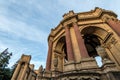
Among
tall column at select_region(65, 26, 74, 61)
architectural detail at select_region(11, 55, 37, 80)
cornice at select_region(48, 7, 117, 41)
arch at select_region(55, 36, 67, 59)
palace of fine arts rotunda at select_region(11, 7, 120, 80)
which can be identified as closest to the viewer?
palace of fine arts rotunda at select_region(11, 7, 120, 80)

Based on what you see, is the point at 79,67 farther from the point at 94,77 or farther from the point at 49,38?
the point at 49,38

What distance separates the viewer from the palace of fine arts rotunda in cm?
874

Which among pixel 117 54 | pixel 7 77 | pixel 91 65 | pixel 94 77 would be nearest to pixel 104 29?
pixel 117 54

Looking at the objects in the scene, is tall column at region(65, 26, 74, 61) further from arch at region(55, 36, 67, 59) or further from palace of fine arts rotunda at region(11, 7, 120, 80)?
arch at region(55, 36, 67, 59)

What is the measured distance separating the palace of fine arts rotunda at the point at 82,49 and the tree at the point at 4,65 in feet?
31.2

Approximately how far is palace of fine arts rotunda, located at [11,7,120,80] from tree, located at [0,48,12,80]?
952cm

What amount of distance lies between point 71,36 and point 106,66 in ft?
22.1

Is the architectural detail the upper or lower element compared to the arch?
lower

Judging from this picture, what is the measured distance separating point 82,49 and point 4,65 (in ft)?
71.7

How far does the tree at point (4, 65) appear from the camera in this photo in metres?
25.4

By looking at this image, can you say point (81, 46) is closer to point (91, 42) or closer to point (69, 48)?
point (69, 48)

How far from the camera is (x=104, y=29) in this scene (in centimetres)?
1559

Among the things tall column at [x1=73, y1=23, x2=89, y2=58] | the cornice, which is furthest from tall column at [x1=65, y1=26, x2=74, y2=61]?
the cornice

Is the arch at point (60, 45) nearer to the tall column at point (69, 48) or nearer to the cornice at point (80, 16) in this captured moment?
the cornice at point (80, 16)
